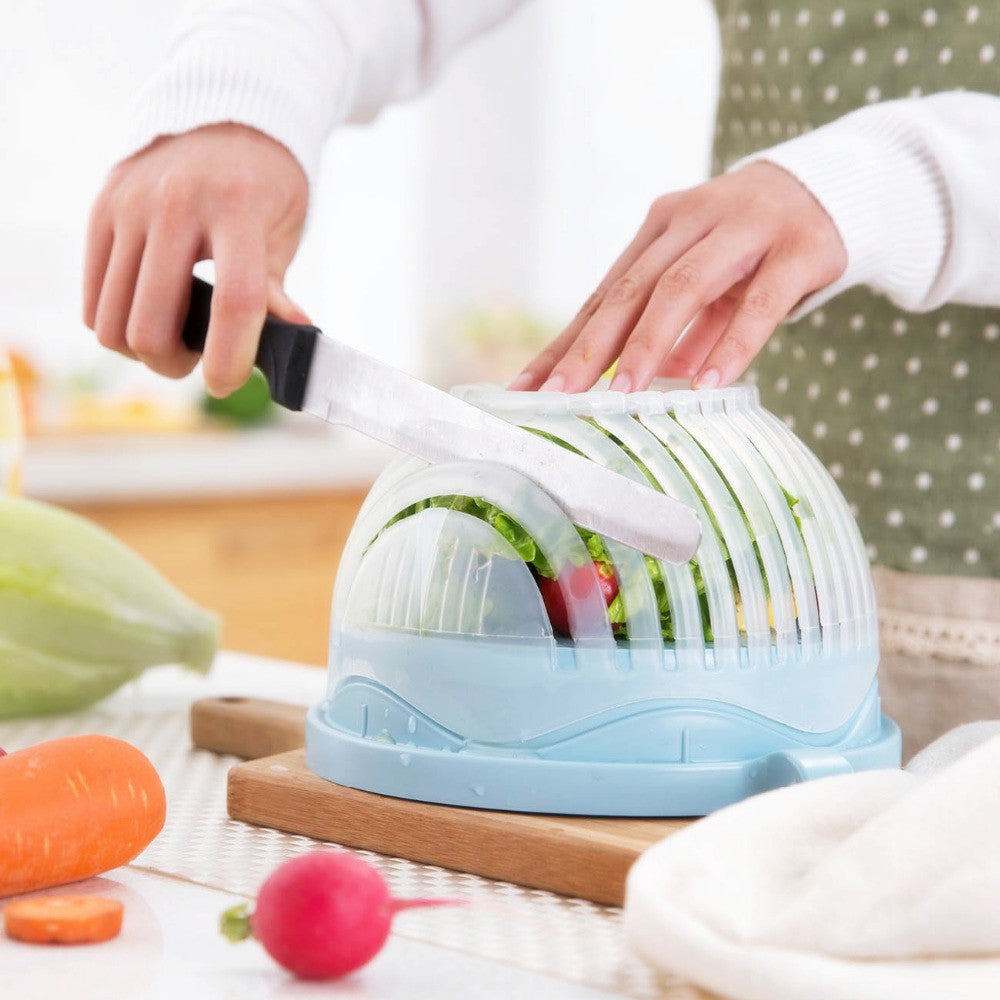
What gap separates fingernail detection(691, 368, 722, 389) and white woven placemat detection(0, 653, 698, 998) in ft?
0.88

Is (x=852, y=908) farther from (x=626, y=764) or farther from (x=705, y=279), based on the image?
(x=705, y=279)

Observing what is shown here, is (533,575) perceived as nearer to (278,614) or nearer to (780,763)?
(780,763)

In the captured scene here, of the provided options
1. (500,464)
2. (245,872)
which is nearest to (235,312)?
(500,464)

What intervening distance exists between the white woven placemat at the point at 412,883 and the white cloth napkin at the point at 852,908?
0.04 m

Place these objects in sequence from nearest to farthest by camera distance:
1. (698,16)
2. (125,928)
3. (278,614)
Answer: (125,928) < (278,614) < (698,16)

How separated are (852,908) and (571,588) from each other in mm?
227

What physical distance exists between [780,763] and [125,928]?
0.31m

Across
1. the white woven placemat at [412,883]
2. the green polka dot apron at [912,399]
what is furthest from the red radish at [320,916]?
the green polka dot apron at [912,399]

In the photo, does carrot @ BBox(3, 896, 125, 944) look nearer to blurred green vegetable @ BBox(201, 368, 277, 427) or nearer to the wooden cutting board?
the wooden cutting board

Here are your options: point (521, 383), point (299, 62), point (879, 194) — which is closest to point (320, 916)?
point (521, 383)

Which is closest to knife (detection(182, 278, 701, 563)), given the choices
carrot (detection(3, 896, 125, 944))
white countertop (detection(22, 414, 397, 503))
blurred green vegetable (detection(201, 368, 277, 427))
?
carrot (detection(3, 896, 125, 944))

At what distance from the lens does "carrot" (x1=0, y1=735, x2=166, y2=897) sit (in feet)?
1.92

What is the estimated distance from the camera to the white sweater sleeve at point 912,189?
2.51ft

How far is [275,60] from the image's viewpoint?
2.95 feet
